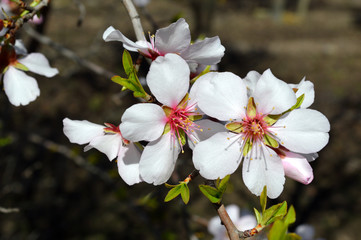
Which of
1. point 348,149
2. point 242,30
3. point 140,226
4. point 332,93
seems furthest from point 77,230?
point 242,30

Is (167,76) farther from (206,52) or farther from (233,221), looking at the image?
(233,221)

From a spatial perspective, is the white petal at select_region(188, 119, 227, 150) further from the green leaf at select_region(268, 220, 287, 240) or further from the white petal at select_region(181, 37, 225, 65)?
the green leaf at select_region(268, 220, 287, 240)

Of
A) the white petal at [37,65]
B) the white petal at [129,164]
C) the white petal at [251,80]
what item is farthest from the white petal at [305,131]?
the white petal at [37,65]

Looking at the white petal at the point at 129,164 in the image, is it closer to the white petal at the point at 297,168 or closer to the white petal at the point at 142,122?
the white petal at the point at 142,122

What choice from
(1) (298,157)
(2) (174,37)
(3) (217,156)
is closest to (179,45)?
(2) (174,37)

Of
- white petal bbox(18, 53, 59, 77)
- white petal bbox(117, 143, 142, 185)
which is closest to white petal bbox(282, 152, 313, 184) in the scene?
white petal bbox(117, 143, 142, 185)

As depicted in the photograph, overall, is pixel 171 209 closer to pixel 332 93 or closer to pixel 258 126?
pixel 258 126
